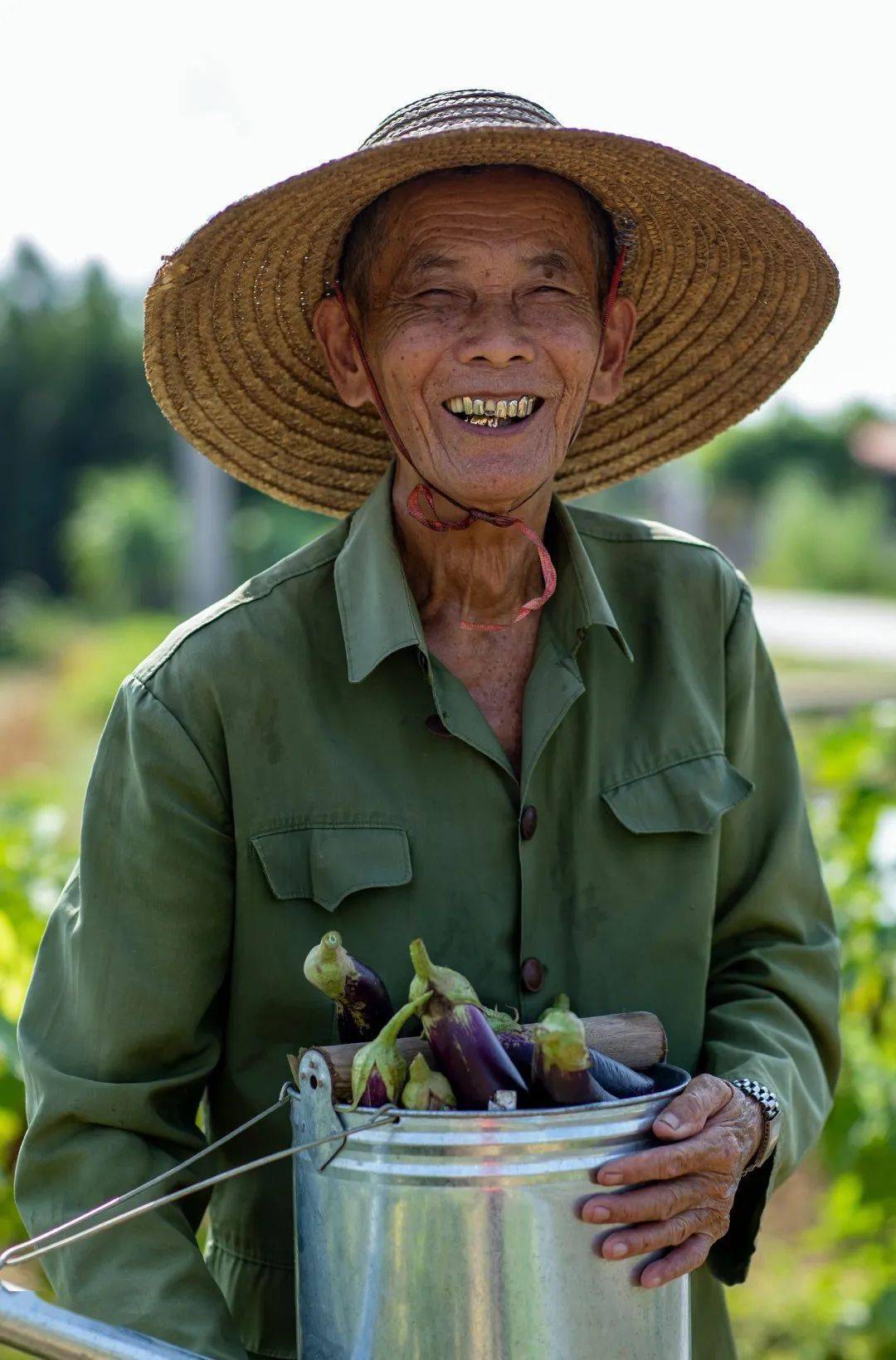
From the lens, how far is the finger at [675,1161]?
159 centimetres

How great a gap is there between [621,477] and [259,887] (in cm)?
100

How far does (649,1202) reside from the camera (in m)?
1.62

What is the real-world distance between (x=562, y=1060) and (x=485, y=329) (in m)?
0.91

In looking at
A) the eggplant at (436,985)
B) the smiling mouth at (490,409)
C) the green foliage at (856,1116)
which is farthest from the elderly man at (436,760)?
the green foliage at (856,1116)

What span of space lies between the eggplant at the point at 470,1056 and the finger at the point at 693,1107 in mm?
153

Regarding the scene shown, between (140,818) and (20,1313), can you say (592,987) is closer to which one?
(140,818)

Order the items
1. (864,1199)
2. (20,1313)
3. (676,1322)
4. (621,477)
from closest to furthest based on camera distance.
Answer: (20,1313), (676,1322), (621,477), (864,1199)

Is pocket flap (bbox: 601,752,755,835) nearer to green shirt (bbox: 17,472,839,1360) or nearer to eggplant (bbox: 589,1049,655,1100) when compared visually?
green shirt (bbox: 17,472,839,1360)

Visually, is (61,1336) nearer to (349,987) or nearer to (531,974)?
(349,987)

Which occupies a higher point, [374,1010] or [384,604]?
[384,604]

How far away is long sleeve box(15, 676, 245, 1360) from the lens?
6.15 feet

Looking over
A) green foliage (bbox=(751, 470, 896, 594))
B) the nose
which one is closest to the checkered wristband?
the nose

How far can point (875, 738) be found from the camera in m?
4.05

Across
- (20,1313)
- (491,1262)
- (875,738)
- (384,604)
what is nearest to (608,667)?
(384,604)
